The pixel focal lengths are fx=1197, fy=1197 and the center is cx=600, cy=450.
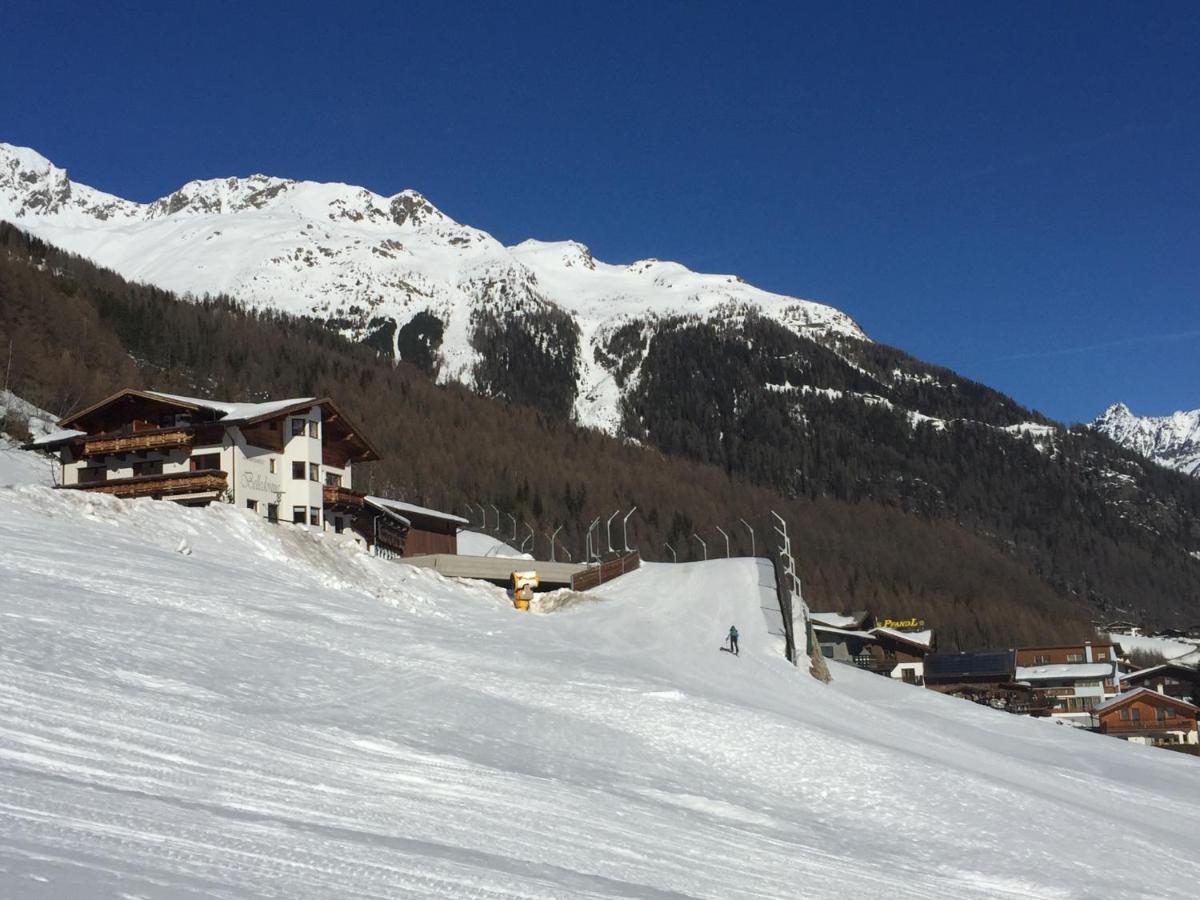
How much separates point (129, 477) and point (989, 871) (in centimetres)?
5167

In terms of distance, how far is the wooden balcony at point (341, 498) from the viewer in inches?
2598

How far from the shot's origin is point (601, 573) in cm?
7056

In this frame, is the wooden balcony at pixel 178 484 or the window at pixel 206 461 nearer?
the wooden balcony at pixel 178 484

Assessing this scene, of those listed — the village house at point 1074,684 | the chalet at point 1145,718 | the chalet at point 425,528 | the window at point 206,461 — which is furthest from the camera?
the village house at point 1074,684

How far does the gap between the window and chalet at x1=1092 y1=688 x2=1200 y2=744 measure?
215 ft

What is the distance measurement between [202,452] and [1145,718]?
69.6 m

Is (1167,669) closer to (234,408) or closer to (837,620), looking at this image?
(837,620)

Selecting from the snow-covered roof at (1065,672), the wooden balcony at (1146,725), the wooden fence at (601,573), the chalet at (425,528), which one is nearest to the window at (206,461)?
the chalet at (425,528)

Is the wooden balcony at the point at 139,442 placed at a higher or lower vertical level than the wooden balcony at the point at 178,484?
higher

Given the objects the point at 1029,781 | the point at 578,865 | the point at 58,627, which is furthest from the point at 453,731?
the point at 1029,781

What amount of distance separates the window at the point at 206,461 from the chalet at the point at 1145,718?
65.4 metres

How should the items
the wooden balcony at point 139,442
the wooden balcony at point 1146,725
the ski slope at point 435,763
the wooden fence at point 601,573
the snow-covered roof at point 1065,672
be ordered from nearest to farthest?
the ski slope at point 435,763
the wooden balcony at point 139,442
the wooden fence at point 601,573
the wooden balcony at point 1146,725
the snow-covered roof at point 1065,672

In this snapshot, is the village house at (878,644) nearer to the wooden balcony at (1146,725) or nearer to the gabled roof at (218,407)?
the wooden balcony at (1146,725)

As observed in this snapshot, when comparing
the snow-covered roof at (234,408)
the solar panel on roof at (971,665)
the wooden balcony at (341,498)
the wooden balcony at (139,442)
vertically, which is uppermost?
the snow-covered roof at (234,408)
